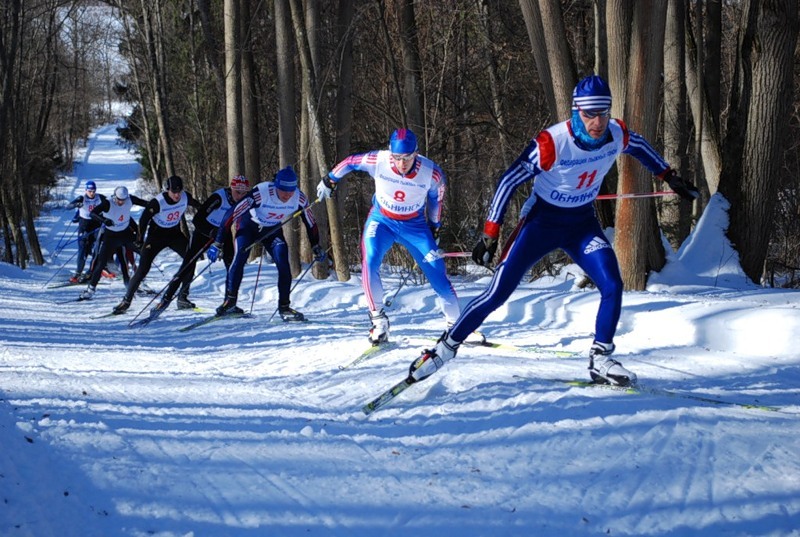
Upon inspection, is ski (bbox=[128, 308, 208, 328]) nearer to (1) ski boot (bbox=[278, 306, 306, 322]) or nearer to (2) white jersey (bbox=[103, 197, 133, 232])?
(1) ski boot (bbox=[278, 306, 306, 322])

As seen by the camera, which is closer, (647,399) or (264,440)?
(264,440)

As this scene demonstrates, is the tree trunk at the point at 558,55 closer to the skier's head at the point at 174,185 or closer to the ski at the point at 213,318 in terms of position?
the ski at the point at 213,318

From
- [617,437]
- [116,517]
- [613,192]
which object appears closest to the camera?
[116,517]

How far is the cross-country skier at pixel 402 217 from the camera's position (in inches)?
305

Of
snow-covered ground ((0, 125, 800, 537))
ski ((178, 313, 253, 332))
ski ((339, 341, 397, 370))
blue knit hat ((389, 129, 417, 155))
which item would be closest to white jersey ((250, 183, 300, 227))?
ski ((178, 313, 253, 332))

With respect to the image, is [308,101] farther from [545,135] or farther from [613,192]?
[545,135]

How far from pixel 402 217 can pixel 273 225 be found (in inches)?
144

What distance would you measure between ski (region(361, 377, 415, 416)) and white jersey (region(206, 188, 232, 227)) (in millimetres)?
7616

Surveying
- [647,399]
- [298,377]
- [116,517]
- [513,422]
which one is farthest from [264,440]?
[647,399]

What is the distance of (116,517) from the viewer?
11.7ft

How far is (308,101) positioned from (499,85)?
793cm

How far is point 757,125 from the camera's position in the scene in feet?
37.7

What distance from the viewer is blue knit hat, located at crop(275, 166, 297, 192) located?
34.7 feet

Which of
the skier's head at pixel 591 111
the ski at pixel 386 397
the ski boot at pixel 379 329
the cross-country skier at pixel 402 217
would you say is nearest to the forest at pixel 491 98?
the cross-country skier at pixel 402 217
